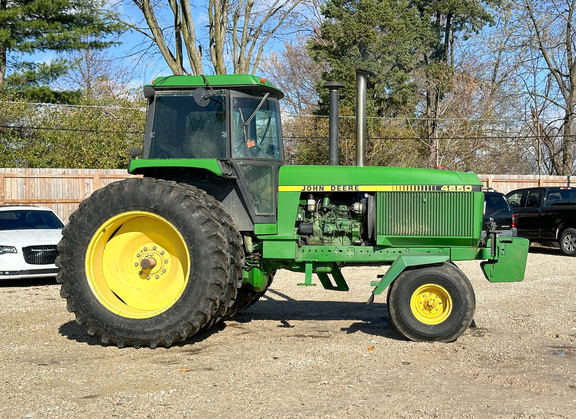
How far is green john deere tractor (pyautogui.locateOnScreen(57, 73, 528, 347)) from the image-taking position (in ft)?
20.9

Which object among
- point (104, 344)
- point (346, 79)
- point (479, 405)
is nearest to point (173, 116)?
point (104, 344)

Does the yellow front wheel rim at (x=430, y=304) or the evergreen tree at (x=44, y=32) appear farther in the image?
the evergreen tree at (x=44, y=32)

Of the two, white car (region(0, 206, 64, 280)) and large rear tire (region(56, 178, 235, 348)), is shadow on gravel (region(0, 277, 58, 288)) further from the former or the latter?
large rear tire (region(56, 178, 235, 348))

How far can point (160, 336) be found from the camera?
6168mm

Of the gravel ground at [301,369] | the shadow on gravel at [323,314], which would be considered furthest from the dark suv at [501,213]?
the shadow on gravel at [323,314]

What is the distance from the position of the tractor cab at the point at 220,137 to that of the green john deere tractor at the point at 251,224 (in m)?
0.01

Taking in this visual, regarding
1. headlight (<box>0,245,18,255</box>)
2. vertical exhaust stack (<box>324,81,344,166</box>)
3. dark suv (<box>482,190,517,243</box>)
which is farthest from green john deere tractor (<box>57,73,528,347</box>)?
dark suv (<box>482,190,517,243</box>)

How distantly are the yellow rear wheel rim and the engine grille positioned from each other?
491cm

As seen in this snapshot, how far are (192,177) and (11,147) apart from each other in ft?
54.9

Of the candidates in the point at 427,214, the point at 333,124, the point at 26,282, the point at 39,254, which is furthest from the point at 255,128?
the point at 26,282

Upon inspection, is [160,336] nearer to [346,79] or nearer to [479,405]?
[479,405]

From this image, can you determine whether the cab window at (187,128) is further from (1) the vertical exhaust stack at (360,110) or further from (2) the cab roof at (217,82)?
(1) the vertical exhaust stack at (360,110)

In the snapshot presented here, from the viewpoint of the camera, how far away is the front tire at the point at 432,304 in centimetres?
634

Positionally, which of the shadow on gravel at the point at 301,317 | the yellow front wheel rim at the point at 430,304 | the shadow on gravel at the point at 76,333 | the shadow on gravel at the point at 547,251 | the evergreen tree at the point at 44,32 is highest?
the evergreen tree at the point at 44,32
